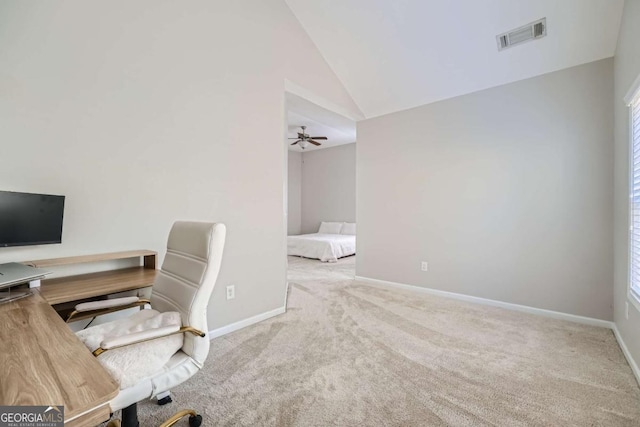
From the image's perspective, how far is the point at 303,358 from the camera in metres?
2.26

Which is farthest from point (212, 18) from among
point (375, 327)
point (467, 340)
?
point (467, 340)

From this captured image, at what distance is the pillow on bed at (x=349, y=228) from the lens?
305 inches

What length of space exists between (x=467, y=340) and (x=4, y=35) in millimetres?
3862

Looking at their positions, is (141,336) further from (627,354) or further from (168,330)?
(627,354)

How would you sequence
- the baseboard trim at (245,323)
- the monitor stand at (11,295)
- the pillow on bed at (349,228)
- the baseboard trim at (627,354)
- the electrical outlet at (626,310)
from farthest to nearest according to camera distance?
the pillow on bed at (349,228)
the baseboard trim at (245,323)
the electrical outlet at (626,310)
the baseboard trim at (627,354)
the monitor stand at (11,295)

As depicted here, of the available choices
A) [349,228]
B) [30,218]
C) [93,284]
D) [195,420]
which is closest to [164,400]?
[195,420]

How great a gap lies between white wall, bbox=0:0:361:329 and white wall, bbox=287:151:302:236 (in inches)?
213

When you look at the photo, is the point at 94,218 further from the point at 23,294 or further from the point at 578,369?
the point at 578,369

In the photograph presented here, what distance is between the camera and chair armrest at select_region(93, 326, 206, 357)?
1093mm

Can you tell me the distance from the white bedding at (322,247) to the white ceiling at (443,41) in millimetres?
3367

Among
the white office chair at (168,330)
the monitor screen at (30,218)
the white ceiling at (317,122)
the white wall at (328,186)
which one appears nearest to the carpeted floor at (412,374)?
the white office chair at (168,330)

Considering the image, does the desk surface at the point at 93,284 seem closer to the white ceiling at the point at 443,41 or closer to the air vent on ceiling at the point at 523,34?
the white ceiling at the point at 443,41

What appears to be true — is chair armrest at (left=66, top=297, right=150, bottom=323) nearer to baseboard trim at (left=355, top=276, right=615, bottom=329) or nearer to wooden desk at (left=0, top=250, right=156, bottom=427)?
wooden desk at (left=0, top=250, right=156, bottom=427)

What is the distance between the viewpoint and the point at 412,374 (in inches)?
80.5
